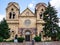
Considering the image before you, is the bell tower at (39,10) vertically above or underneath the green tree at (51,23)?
above

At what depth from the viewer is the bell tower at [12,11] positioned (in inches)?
1980

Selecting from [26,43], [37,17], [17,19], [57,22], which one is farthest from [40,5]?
[26,43]

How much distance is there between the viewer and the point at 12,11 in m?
50.8

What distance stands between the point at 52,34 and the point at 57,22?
2497 millimetres

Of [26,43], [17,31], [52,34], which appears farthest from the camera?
[17,31]

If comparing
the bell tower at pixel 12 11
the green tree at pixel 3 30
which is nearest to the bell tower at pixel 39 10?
the bell tower at pixel 12 11

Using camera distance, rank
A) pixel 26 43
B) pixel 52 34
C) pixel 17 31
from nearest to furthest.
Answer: pixel 26 43 → pixel 52 34 → pixel 17 31

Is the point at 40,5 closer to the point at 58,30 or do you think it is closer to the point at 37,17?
the point at 37,17

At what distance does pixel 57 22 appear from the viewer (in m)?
34.9

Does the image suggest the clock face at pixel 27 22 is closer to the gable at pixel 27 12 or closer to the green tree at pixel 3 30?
the gable at pixel 27 12

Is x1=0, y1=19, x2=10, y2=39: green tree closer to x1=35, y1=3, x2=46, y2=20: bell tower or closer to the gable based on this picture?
the gable

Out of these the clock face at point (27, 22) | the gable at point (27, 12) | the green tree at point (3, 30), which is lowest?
the green tree at point (3, 30)

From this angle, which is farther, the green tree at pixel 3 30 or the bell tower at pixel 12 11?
the bell tower at pixel 12 11

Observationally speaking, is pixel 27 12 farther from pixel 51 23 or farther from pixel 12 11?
pixel 51 23
